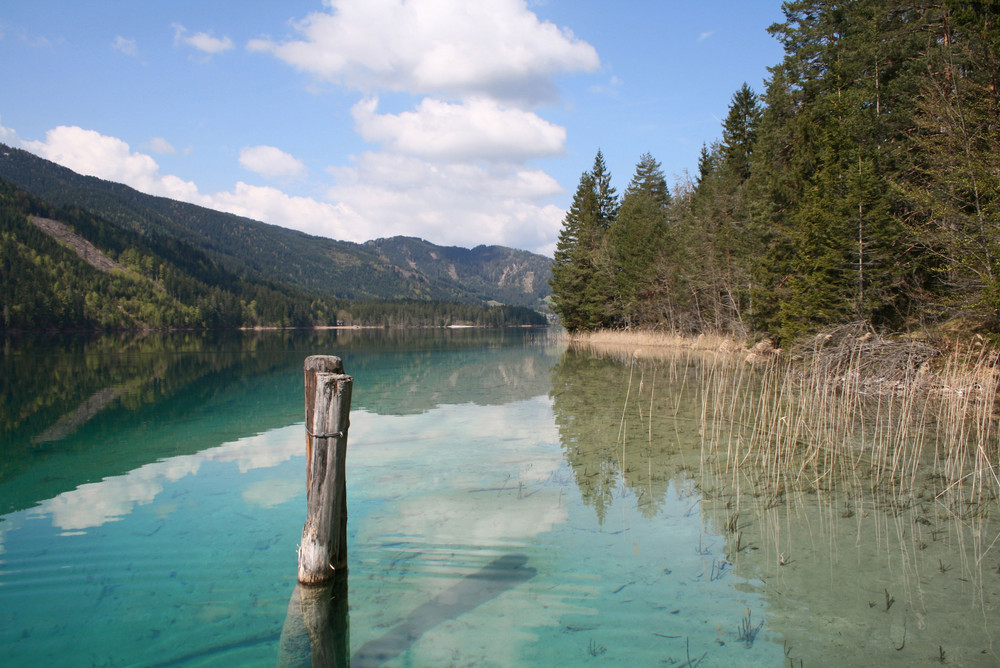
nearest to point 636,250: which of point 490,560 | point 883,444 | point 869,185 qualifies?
point 869,185

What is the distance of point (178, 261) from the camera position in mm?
168250

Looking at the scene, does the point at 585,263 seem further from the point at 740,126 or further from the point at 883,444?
the point at 883,444

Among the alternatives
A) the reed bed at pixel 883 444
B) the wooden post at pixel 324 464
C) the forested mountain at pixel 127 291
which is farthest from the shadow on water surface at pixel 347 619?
the forested mountain at pixel 127 291

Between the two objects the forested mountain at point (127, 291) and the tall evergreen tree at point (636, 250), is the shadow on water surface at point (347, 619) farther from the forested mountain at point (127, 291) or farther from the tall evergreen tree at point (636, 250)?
the forested mountain at point (127, 291)

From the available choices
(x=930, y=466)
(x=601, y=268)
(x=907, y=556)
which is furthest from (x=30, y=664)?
(x=601, y=268)

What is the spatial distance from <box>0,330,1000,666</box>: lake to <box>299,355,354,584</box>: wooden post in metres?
0.37

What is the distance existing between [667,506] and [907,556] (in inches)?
104

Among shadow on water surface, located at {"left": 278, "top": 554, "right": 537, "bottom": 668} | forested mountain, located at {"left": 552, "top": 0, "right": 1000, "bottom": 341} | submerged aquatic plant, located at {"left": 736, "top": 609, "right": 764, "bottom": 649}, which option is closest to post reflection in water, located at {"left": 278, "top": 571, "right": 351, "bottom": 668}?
shadow on water surface, located at {"left": 278, "top": 554, "right": 537, "bottom": 668}

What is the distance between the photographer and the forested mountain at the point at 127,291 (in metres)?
98.7

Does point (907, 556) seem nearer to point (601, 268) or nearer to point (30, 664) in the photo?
point (30, 664)

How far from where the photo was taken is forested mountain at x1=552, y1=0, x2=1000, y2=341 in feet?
44.2

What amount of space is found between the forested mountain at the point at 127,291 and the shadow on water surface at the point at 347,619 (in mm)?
109008

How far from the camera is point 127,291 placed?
400 ft

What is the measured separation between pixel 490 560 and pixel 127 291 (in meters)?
141
